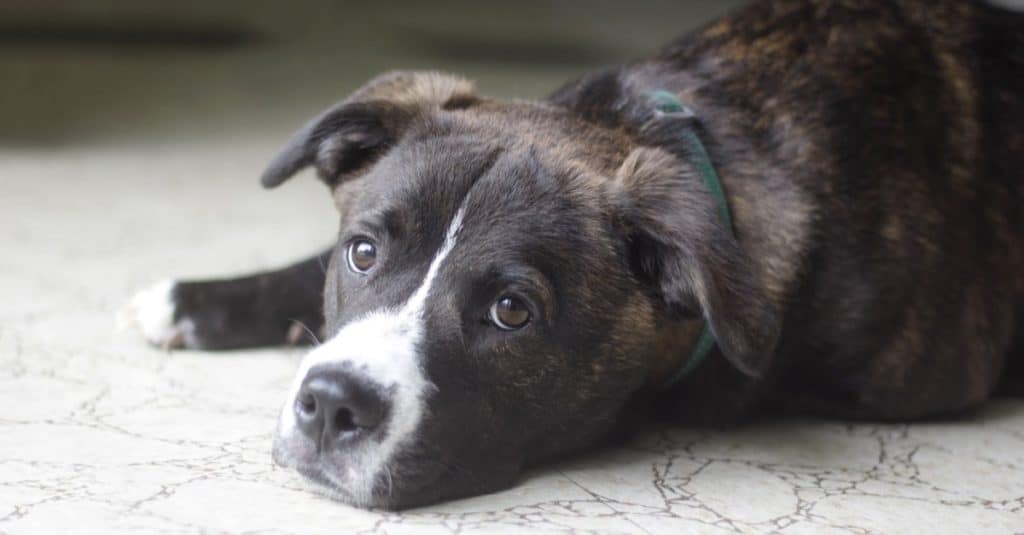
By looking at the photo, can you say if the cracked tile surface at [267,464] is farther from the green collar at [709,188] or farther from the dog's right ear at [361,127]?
the dog's right ear at [361,127]

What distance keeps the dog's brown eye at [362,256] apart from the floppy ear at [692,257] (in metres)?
0.46

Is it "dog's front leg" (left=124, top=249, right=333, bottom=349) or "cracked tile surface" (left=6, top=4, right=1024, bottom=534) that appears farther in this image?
"dog's front leg" (left=124, top=249, right=333, bottom=349)

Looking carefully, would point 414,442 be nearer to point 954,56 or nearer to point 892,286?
point 892,286

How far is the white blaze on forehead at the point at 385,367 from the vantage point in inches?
87.7

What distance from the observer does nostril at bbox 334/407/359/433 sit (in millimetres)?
2209

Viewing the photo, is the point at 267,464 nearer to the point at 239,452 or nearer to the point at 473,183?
the point at 239,452

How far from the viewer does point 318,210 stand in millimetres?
4648

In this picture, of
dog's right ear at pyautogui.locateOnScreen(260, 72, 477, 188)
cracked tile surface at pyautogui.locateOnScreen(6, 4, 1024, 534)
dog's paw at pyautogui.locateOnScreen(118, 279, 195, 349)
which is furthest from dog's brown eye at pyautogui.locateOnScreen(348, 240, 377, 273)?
dog's paw at pyautogui.locateOnScreen(118, 279, 195, 349)

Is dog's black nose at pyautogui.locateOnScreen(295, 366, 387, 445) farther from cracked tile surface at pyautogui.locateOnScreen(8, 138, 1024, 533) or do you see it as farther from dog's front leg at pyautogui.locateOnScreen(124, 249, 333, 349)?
dog's front leg at pyautogui.locateOnScreen(124, 249, 333, 349)

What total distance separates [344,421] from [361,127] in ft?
2.39

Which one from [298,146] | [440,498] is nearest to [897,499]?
[440,498]

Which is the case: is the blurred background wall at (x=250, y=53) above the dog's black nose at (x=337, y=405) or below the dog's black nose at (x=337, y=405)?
above

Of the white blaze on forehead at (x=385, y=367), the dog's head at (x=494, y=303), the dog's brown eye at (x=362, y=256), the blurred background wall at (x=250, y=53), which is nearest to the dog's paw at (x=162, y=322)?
the dog's head at (x=494, y=303)

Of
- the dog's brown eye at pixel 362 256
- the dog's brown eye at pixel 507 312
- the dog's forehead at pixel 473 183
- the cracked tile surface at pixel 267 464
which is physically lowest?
the cracked tile surface at pixel 267 464
